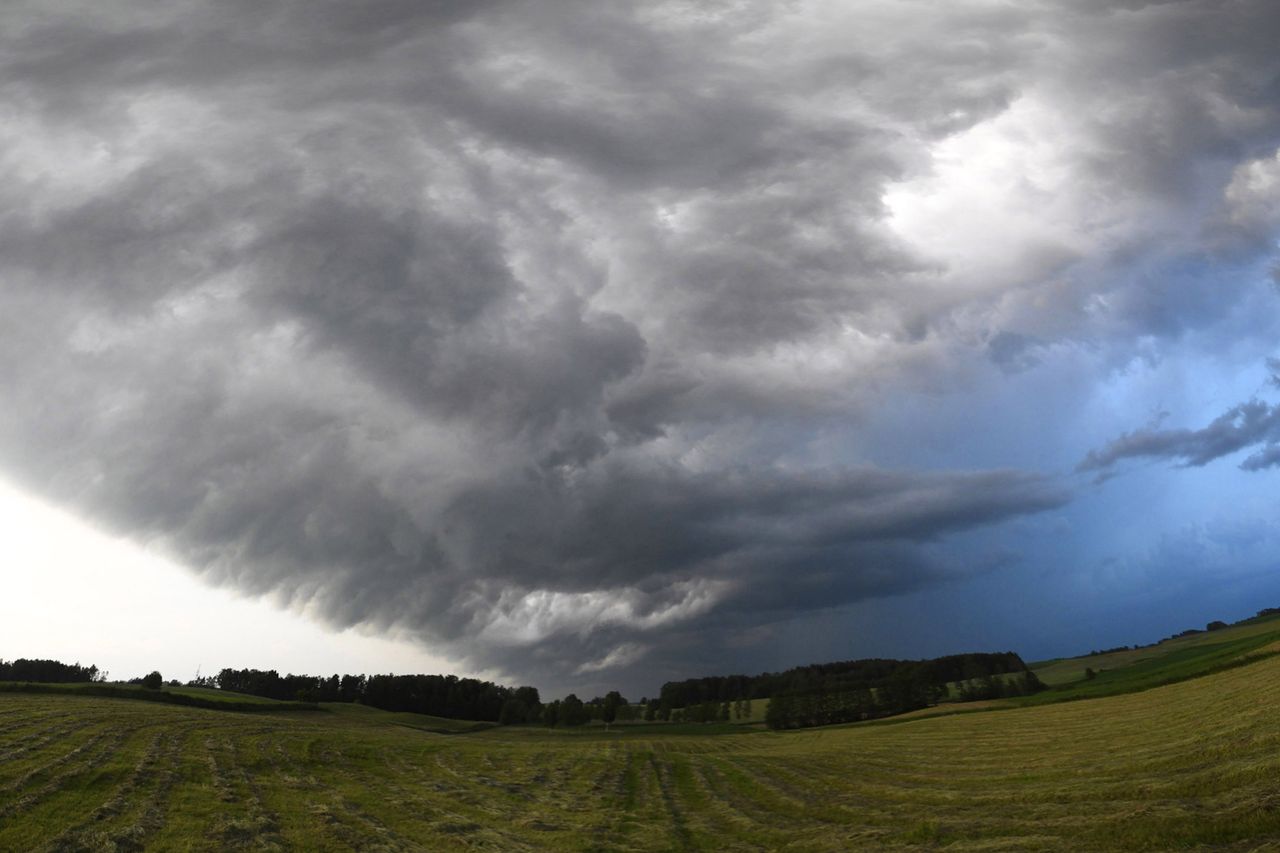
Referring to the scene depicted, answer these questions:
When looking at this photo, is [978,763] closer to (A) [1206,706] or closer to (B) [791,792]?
(B) [791,792]


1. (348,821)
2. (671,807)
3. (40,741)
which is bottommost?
(671,807)

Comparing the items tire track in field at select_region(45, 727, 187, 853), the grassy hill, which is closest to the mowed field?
tire track in field at select_region(45, 727, 187, 853)

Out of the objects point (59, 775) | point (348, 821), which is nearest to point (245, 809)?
point (348, 821)

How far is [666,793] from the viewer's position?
46.4m

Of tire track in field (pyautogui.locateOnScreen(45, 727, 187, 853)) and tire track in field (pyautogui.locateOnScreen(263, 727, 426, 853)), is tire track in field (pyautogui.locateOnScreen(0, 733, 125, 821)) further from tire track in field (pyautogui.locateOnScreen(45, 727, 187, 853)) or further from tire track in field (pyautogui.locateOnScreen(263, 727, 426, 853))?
tire track in field (pyautogui.locateOnScreen(263, 727, 426, 853))

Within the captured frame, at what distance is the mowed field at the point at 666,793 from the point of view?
2650 cm

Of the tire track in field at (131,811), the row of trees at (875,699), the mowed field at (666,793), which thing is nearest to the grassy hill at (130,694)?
the mowed field at (666,793)

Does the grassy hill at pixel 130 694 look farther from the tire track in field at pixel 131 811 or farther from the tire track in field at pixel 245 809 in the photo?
the tire track in field at pixel 131 811

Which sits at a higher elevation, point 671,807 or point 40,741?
point 40,741

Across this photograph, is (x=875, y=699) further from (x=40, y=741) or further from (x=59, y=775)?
(x=59, y=775)

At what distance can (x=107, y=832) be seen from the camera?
2819cm

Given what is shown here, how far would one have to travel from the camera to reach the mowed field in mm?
26500

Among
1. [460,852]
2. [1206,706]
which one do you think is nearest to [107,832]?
[460,852]

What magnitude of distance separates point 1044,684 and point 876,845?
580ft
